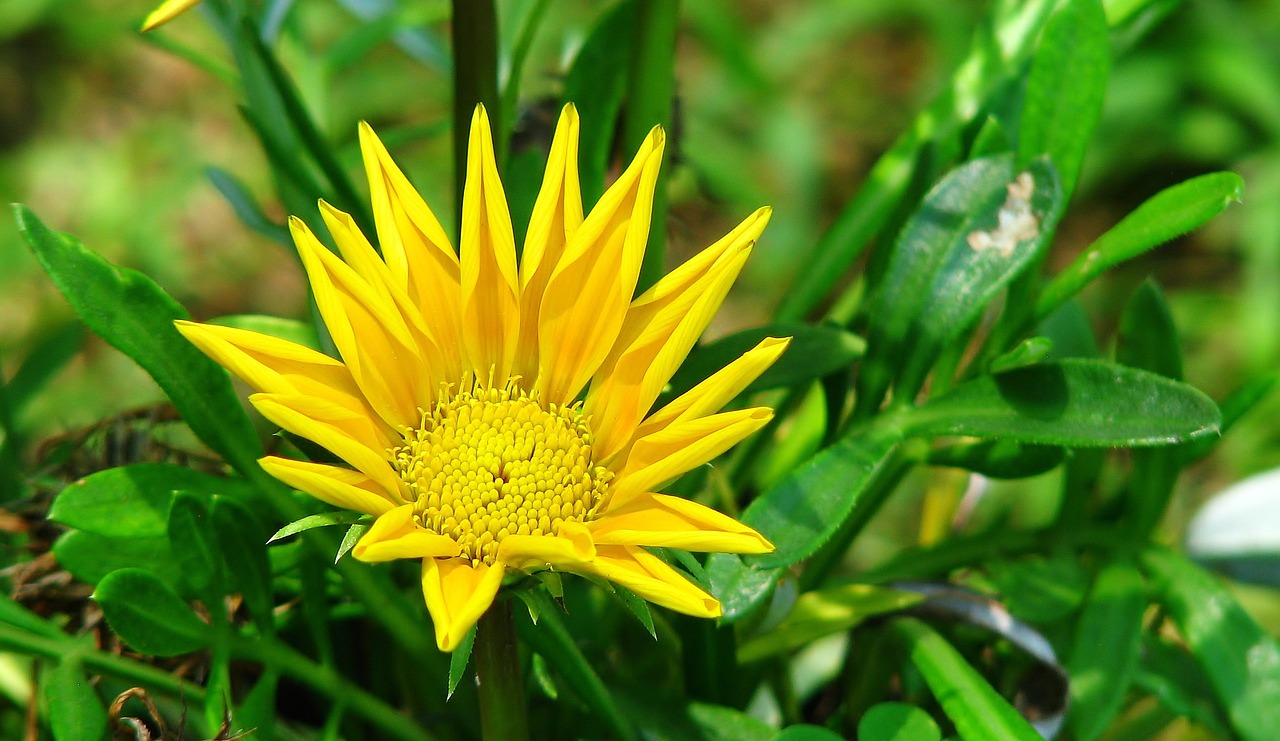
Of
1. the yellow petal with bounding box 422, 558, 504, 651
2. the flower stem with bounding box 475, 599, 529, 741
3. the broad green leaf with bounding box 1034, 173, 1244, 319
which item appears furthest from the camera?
the broad green leaf with bounding box 1034, 173, 1244, 319

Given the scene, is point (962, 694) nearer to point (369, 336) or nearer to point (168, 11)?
point (369, 336)

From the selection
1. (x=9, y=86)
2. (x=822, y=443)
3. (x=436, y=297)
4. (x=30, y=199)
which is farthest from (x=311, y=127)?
(x=9, y=86)

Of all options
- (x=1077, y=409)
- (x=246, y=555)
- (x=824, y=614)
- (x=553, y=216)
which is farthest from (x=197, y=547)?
(x=1077, y=409)

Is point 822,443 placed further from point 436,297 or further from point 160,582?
point 160,582

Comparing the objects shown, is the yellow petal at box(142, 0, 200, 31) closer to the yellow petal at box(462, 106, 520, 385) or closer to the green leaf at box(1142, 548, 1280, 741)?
the yellow petal at box(462, 106, 520, 385)

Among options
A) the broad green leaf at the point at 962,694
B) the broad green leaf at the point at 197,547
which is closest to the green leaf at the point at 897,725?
the broad green leaf at the point at 962,694

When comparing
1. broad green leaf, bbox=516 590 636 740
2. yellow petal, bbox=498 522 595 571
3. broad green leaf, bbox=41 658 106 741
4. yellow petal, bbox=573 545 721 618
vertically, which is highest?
yellow petal, bbox=498 522 595 571

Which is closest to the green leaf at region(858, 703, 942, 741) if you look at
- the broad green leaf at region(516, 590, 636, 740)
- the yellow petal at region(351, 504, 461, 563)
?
the broad green leaf at region(516, 590, 636, 740)
